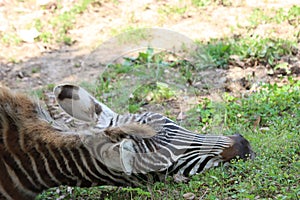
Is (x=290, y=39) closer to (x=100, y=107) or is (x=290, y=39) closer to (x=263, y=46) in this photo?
(x=263, y=46)

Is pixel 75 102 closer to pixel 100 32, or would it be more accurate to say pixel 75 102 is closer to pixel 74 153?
pixel 74 153

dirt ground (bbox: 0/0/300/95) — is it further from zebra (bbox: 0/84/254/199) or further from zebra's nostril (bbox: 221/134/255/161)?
zebra (bbox: 0/84/254/199)

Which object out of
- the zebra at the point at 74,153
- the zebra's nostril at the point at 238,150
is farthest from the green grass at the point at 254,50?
the zebra at the point at 74,153

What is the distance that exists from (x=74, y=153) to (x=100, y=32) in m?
5.64

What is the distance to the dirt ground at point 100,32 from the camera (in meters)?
8.39

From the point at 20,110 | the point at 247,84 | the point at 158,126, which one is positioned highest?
the point at 20,110

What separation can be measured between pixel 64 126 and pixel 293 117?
282 centimetres

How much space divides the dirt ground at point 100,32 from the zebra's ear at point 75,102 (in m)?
2.66

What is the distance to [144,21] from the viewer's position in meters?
9.74

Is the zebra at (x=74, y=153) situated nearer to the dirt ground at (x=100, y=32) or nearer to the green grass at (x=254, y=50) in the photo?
the dirt ground at (x=100, y=32)

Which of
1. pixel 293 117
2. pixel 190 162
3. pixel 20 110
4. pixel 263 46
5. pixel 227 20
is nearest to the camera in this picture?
pixel 20 110

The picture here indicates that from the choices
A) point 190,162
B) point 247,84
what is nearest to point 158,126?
point 190,162

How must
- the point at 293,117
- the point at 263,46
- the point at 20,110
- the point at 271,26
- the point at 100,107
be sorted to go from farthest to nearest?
the point at 271,26 → the point at 263,46 → the point at 293,117 → the point at 100,107 → the point at 20,110

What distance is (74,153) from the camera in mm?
4375
